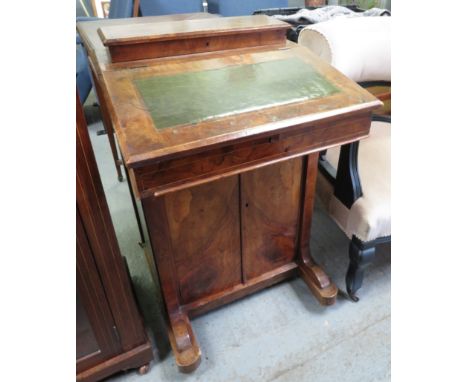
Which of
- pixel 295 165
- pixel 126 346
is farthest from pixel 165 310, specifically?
pixel 295 165

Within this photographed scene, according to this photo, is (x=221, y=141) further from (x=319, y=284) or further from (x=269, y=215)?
(x=319, y=284)

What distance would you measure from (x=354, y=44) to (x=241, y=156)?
79 centimetres

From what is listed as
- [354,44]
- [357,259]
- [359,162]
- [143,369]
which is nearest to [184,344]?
[143,369]

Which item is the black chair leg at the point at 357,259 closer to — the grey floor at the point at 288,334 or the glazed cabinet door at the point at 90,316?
the grey floor at the point at 288,334

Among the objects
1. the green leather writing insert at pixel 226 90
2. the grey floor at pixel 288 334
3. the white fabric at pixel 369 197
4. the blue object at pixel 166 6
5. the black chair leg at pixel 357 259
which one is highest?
the green leather writing insert at pixel 226 90

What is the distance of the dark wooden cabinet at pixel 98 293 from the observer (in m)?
0.73

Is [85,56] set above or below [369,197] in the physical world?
above

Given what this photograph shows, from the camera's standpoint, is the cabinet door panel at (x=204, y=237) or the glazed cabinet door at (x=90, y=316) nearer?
the glazed cabinet door at (x=90, y=316)

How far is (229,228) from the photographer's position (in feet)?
3.59

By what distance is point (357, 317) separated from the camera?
4.16 feet

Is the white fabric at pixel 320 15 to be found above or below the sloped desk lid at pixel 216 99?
below

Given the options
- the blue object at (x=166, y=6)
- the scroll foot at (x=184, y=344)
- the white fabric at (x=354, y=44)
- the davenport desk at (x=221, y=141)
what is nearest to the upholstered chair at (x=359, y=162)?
the white fabric at (x=354, y=44)

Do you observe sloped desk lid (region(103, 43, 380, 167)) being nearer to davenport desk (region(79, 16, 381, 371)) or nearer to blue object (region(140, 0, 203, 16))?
davenport desk (region(79, 16, 381, 371))

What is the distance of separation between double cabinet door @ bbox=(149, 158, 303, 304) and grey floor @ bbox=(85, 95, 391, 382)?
135 mm
